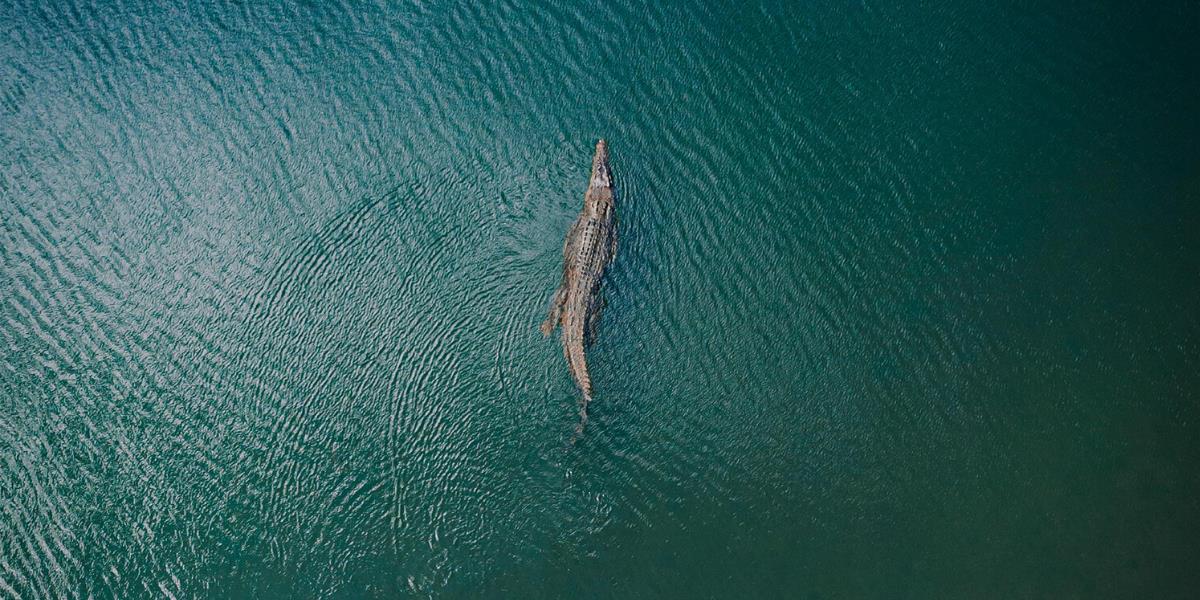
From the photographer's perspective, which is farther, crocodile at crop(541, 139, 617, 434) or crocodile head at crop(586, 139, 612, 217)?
crocodile head at crop(586, 139, 612, 217)

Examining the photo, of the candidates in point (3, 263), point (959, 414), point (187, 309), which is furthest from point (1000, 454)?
point (3, 263)

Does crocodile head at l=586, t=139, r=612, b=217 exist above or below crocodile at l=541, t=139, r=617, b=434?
above

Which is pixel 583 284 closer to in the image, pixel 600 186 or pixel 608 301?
pixel 608 301

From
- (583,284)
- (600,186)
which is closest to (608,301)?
(583,284)

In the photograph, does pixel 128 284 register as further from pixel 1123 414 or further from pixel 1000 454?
pixel 1123 414
